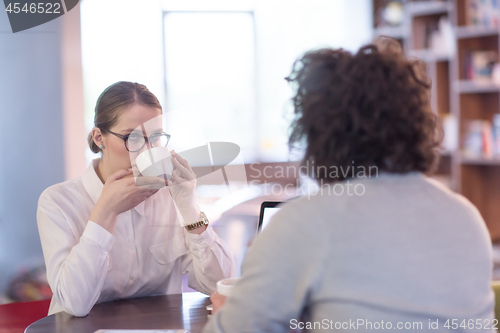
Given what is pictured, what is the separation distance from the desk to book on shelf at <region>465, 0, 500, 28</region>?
3.30 m

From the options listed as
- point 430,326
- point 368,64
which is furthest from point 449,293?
point 368,64

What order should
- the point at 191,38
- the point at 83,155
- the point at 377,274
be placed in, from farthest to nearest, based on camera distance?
the point at 191,38 < the point at 83,155 < the point at 377,274

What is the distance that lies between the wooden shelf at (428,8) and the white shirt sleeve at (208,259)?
11.0 ft

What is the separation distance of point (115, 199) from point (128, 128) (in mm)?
223

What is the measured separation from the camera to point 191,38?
14.0ft

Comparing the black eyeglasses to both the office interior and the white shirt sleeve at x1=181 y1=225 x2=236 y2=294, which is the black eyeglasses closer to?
the office interior

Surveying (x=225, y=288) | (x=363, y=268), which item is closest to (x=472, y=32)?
(x=225, y=288)

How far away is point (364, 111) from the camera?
69cm

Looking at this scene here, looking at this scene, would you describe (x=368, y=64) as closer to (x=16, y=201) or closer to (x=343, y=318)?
(x=343, y=318)

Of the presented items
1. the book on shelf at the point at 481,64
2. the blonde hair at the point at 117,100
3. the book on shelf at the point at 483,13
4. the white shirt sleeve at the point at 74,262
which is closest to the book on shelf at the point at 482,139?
the book on shelf at the point at 481,64

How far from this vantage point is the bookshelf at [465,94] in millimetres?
3703

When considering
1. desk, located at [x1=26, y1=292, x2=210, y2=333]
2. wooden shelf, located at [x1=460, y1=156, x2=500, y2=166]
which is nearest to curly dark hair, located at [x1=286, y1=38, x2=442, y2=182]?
desk, located at [x1=26, y1=292, x2=210, y2=333]

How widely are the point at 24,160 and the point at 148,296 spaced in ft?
3.96

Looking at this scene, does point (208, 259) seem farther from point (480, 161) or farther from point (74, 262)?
point (480, 161)
